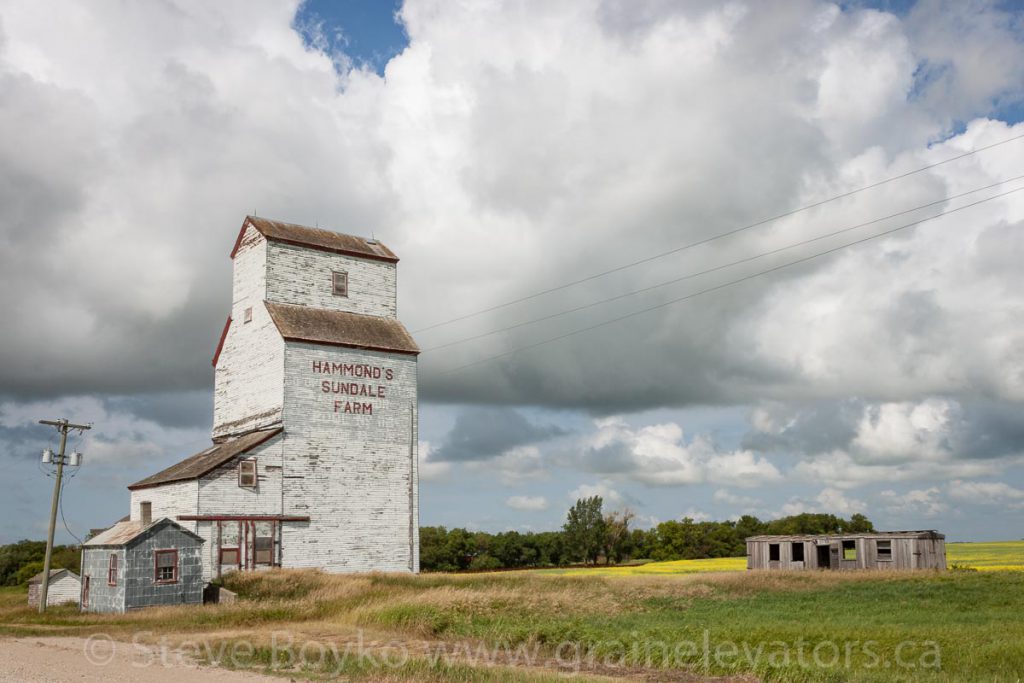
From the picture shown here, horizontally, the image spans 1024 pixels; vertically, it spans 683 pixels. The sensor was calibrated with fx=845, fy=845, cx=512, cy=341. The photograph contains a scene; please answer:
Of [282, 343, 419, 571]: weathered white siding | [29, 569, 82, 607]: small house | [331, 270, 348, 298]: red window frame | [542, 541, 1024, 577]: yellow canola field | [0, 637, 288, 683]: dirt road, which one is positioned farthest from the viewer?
[542, 541, 1024, 577]: yellow canola field

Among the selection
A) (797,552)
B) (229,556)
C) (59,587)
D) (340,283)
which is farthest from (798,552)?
(59,587)

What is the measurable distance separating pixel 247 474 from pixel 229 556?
3381 mm

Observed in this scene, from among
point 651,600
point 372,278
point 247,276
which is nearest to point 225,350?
point 247,276

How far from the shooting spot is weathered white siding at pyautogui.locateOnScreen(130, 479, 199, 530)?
3400 centimetres

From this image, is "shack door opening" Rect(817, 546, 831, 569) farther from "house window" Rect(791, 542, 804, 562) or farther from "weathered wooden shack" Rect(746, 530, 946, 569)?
"house window" Rect(791, 542, 804, 562)

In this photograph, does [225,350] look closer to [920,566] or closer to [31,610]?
[31,610]

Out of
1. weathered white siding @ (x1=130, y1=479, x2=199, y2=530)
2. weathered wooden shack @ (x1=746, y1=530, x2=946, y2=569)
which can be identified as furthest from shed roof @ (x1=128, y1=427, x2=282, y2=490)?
weathered wooden shack @ (x1=746, y1=530, x2=946, y2=569)

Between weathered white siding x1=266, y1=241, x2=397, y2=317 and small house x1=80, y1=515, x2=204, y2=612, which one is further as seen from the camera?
weathered white siding x1=266, y1=241, x2=397, y2=317

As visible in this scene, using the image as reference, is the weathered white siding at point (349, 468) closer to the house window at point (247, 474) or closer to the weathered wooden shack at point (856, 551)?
the house window at point (247, 474)

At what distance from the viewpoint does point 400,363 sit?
4181cm

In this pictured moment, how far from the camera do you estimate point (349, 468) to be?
38.9 meters

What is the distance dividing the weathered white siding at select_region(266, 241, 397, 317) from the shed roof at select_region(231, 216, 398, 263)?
10.7 inches

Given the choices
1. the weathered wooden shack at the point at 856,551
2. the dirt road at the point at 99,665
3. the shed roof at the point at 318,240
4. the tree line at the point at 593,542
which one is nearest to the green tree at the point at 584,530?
the tree line at the point at 593,542

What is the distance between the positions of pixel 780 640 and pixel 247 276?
31708 millimetres
